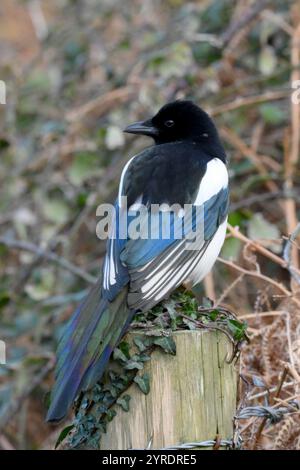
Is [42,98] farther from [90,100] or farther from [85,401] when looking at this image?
[85,401]

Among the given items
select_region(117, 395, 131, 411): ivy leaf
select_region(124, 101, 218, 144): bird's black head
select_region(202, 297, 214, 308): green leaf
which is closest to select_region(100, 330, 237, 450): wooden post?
select_region(117, 395, 131, 411): ivy leaf

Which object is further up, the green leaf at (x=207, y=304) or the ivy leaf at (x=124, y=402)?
the green leaf at (x=207, y=304)

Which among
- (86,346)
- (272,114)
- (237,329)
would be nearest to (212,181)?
(237,329)

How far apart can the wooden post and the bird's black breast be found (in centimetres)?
67

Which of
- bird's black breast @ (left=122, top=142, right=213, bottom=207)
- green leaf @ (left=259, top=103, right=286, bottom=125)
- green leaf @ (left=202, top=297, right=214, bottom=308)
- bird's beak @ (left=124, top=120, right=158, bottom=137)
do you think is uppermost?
green leaf @ (left=259, top=103, right=286, bottom=125)

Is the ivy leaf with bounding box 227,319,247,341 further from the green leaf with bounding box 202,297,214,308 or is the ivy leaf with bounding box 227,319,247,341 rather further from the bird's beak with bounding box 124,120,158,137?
the bird's beak with bounding box 124,120,158,137

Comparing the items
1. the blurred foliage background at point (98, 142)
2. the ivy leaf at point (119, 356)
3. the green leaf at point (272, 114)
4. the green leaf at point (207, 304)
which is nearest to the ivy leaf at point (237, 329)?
the green leaf at point (207, 304)

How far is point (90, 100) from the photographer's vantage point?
4734mm

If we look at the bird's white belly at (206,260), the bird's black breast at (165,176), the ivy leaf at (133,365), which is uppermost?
the bird's black breast at (165,176)

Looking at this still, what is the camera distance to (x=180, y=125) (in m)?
3.07

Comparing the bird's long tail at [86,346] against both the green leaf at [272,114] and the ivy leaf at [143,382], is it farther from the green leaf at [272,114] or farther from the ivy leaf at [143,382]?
the green leaf at [272,114]

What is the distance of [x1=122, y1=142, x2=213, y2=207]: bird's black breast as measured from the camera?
8.38ft

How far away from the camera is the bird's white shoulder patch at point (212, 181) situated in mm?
2627
